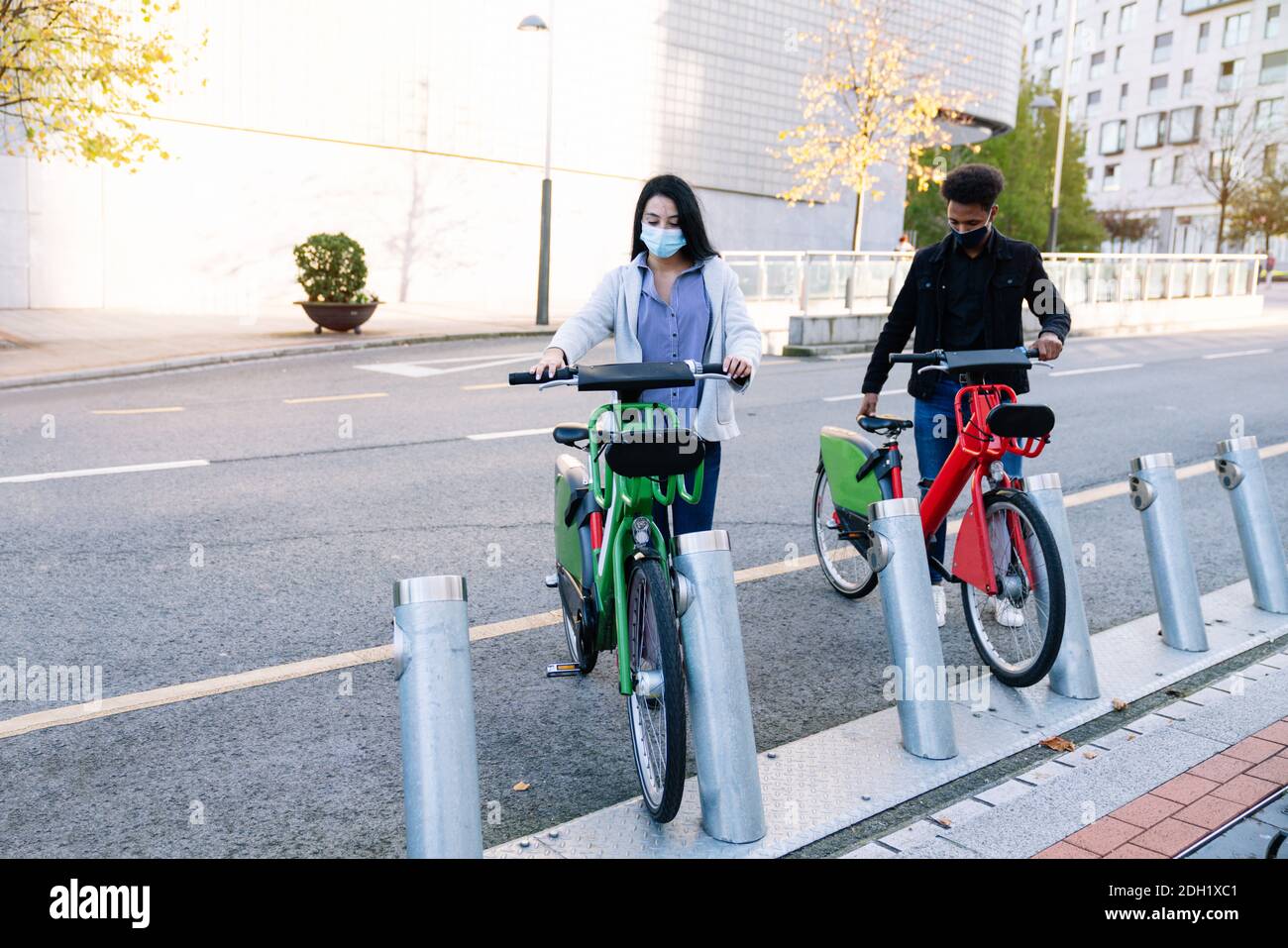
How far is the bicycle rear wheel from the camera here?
18.4 ft

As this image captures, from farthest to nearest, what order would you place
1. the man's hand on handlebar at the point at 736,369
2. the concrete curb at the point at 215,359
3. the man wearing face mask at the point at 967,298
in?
the concrete curb at the point at 215,359 < the man wearing face mask at the point at 967,298 < the man's hand on handlebar at the point at 736,369

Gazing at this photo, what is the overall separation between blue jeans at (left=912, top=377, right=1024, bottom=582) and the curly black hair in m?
0.75

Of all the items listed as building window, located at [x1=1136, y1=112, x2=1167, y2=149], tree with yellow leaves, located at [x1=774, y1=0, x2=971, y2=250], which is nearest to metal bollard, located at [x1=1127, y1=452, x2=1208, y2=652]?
tree with yellow leaves, located at [x1=774, y1=0, x2=971, y2=250]

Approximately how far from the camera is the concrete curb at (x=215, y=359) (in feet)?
42.5

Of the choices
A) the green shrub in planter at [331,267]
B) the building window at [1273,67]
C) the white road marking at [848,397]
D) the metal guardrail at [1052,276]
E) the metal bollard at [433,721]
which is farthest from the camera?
the building window at [1273,67]

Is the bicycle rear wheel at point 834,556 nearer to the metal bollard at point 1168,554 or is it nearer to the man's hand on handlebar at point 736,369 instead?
the metal bollard at point 1168,554

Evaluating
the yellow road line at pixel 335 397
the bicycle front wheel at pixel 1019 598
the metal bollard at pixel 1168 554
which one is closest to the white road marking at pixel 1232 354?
the yellow road line at pixel 335 397

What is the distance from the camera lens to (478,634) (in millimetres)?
4984

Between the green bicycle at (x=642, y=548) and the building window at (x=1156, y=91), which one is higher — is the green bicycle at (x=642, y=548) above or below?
below

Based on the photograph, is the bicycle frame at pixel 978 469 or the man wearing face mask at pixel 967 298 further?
the man wearing face mask at pixel 967 298

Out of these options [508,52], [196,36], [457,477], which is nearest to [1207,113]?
[508,52]

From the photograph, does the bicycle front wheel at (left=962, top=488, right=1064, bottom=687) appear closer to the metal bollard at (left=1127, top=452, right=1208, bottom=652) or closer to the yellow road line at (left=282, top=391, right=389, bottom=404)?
the metal bollard at (left=1127, top=452, right=1208, bottom=652)

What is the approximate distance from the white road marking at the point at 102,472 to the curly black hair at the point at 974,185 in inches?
223

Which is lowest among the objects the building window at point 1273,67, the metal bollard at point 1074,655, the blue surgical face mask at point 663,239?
the metal bollard at point 1074,655
